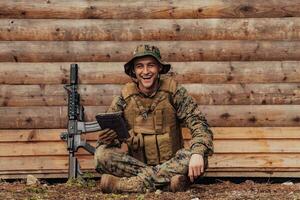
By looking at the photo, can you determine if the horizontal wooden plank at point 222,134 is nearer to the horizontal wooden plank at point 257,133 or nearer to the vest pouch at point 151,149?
the horizontal wooden plank at point 257,133

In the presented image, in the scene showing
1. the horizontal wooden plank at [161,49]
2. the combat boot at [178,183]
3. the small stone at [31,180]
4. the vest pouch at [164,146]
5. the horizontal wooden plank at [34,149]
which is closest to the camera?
the combat boot at [178,183]

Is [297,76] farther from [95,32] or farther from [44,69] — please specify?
[44,69]

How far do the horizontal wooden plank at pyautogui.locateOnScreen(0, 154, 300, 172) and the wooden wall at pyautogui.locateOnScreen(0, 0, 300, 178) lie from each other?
0.01 meters

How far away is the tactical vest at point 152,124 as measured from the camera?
5297 millimetres

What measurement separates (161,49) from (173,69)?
277mm

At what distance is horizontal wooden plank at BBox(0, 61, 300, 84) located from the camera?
6398 millimetres

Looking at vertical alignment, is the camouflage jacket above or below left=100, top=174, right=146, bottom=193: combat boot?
above

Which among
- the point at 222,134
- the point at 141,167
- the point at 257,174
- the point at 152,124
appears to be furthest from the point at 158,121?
the point at 257,174

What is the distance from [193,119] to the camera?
5.21 meters

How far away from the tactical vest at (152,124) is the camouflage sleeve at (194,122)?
0.25 ft

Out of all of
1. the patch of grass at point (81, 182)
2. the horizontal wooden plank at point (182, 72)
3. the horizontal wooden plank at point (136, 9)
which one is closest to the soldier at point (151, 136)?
the patch of grass at point (81, 182)

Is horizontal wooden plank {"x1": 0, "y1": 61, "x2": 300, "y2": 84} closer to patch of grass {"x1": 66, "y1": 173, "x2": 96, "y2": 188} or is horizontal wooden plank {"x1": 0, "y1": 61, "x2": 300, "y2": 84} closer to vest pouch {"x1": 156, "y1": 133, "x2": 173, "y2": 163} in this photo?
patch of grass {"x1": 66, "y1": 173, "x2": 96, "y2": 188}

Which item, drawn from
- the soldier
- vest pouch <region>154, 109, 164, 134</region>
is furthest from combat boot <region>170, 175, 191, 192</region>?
vest pouch <region>154, 109, 164, 134</region>

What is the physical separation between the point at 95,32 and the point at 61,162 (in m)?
1.59
